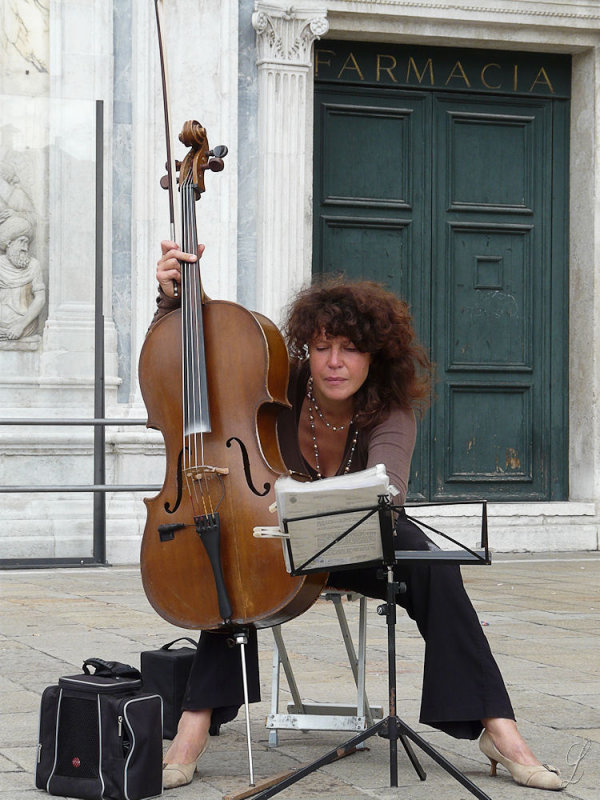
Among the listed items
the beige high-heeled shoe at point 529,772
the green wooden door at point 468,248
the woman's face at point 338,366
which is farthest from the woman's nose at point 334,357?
the green wooden door at point 468,248

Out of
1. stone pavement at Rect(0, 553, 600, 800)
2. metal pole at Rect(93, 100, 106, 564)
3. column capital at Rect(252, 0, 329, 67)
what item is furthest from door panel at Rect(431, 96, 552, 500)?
metal pole at Rect(93, 100, 106, 564)

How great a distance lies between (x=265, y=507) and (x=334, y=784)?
65 centimetres

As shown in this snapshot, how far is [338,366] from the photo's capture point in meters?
3.57

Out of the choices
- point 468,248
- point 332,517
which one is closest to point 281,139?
point 468,248

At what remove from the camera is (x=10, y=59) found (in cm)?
848

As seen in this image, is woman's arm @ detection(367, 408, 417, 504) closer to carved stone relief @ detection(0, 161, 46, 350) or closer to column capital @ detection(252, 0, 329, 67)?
carved stone relief @ detection(0, 161, 46, 350)

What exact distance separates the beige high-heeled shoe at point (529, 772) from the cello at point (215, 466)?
55 centimetres

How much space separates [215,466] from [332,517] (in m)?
0.54

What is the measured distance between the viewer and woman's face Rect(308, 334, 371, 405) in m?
3.56

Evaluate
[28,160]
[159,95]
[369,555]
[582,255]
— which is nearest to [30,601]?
[28,160]

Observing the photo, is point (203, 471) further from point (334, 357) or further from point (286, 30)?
point (286, 30)

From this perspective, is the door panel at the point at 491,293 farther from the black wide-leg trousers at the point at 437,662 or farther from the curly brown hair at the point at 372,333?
the black wide-leg trousers at the point at 437,662

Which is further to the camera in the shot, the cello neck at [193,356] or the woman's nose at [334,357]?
the woman's nose at [334,357]

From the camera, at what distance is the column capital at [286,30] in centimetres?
883
